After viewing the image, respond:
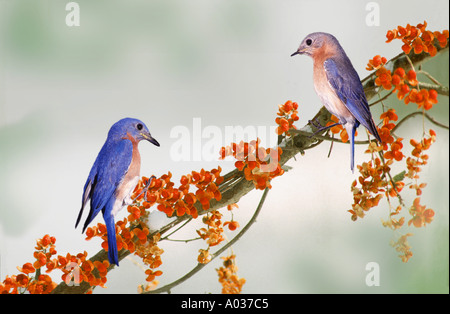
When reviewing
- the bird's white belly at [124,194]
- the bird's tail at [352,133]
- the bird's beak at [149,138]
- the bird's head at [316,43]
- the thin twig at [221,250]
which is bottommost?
the thin twig at [221,250]

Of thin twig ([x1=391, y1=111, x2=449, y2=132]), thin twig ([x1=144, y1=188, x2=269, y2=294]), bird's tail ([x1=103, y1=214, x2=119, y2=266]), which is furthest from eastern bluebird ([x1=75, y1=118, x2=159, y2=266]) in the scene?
thin twig ([x1=391, y1=111, x2=449, y2=132])

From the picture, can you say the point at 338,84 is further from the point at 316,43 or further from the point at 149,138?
the point at 149,138

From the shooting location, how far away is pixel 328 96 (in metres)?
1.38

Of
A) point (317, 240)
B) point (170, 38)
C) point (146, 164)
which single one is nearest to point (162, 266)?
point (146, 164)

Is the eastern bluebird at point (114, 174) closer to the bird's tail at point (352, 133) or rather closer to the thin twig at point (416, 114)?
the bird's tail at point (352, 133)

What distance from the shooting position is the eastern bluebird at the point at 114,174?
139 cm

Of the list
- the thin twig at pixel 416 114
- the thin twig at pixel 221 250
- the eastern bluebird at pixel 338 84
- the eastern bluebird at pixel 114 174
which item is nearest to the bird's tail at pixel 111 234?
the eastern bluebird at pixel 114 174

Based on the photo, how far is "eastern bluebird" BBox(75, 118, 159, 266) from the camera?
4.57 feet

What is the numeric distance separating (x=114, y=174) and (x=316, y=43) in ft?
2.40

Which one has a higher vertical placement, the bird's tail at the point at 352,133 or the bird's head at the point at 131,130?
the bird's head at the point at 131,130

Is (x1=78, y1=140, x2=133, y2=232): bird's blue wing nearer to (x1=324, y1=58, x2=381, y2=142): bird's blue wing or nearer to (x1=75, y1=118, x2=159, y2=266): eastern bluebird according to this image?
(x1=75, y1=118, x2=159, y2=266): eastern bluebird

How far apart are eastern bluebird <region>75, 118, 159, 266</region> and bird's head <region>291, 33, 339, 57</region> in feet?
1.79

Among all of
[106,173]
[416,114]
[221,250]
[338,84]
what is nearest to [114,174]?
[106,173]

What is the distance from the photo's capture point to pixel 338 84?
1.38 metres
